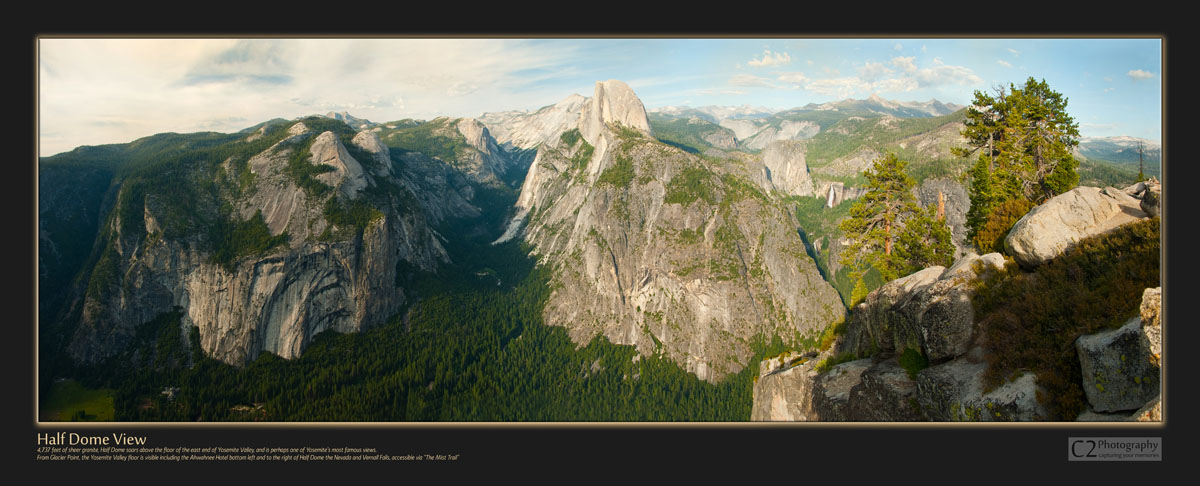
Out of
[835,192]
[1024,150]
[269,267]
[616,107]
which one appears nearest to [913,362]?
[1024,150]

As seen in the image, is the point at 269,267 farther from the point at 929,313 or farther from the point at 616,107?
the point at 616,107

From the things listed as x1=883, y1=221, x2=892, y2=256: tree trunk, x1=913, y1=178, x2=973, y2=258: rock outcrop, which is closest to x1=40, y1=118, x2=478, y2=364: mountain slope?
x1=883, y1=221, x2=892, y2=256: tree trunk

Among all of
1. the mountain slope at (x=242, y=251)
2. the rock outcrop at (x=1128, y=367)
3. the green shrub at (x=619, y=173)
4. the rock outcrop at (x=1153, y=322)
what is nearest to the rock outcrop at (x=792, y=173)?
the green shrub at (x=619, y=173)

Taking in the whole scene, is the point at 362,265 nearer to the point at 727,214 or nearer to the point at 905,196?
the point at 727,214

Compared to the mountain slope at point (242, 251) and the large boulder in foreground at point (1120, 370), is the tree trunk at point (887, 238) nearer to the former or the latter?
the large boulder in foreground at point (1120, 370)
